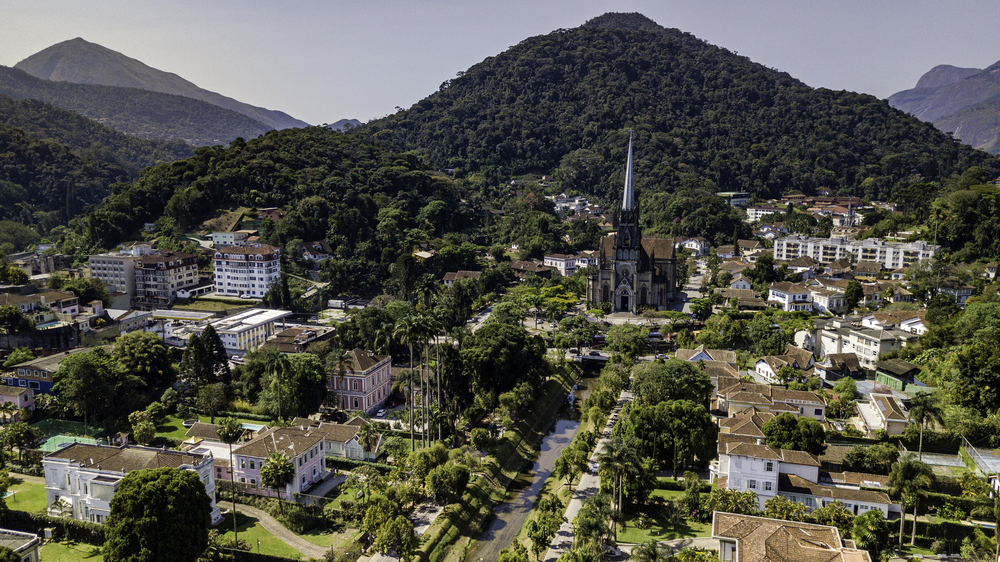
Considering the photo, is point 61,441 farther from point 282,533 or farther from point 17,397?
point 282,533

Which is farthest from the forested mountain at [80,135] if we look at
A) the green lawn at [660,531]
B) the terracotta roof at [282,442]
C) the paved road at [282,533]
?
the green lawn at [660,531]

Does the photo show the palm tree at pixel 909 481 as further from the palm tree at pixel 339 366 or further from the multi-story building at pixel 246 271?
the multi-story building at pixel 246 271

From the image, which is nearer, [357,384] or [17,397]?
[17,397]

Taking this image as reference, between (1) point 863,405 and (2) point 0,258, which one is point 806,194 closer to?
(1) point 863,405

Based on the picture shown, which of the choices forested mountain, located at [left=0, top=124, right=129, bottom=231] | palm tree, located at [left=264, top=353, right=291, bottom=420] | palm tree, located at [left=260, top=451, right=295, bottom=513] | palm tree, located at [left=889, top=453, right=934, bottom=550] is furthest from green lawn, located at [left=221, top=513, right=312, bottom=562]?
forested mountain, located at [left=0, top=124, right=129, bottom=231]

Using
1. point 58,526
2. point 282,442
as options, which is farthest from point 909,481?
point 58,526

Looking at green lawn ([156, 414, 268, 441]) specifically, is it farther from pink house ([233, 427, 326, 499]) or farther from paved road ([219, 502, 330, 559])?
paved road ([219, 502, 330, 559])

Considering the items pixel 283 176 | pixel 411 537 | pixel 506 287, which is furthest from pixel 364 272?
pixel 411 537
